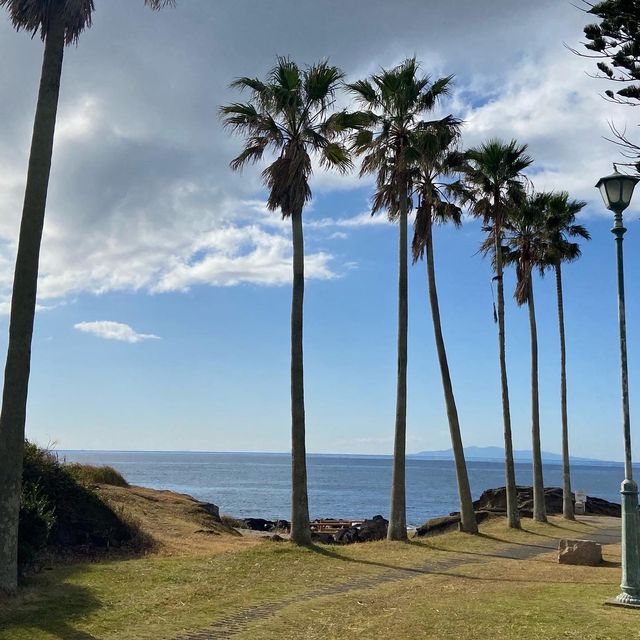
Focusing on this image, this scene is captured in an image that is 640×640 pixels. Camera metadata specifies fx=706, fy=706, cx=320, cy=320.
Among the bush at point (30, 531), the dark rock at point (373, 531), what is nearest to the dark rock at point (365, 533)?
the dark rock at point (373, 531)

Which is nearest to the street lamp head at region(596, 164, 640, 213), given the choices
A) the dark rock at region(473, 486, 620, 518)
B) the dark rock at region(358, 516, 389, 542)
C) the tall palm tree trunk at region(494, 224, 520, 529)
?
the tall palm tree trunk at region(494, 224, 520, 529)

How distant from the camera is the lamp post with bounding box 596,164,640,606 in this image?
11484mm

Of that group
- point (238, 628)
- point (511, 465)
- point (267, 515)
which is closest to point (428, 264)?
point (511, 465)

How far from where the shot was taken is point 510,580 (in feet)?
50.2

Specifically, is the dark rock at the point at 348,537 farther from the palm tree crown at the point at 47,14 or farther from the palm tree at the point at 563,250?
the palm tree crown at the point at 47,14

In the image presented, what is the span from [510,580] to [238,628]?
7327 mm

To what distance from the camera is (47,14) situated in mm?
13891

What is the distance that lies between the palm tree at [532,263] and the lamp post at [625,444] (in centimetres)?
1764

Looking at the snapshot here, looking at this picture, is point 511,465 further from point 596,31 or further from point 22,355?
point 22,355

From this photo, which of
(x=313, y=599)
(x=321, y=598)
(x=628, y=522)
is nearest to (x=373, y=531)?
(x=321, y=598)

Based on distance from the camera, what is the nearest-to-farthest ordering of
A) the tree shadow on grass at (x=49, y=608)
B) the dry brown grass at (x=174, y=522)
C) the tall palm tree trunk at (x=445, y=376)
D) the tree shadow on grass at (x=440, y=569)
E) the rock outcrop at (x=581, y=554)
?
1. the tree shadow on grass at (x=49, y=608)
2. the tree shadow on grass at (x=440, y=569)
3. the rock outcrop at (x=581, y=554)
4. the dry brown grass at (x=174, y=522)
5. the tall palm tree trunk at (x=445, y=376)

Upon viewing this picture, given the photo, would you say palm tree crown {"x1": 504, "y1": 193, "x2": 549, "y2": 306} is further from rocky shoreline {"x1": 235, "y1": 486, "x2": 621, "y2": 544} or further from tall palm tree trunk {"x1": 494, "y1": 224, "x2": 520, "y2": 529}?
rocky shoreline {"x1": 235, "y1": 486, "x2": 621, "y2": 544}

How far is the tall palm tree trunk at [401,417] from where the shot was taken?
22.4 metres

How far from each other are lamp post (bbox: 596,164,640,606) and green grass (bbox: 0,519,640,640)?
63 centimetres
